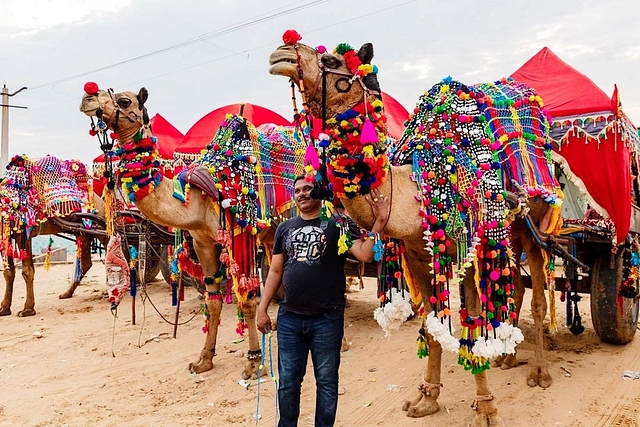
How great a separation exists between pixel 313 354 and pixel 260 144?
9.81 feet

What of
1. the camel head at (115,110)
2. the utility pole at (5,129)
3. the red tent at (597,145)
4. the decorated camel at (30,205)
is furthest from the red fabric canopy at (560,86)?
the utility pole at (5,129)

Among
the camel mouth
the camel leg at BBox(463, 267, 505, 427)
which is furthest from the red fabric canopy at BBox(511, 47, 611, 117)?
the camel mouth

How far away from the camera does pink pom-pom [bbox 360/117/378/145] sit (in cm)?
273

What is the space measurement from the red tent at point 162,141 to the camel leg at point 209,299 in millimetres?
6405

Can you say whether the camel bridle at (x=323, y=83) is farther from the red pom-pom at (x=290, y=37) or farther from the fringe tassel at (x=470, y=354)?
the fringe tassel at (x=470, y=354)

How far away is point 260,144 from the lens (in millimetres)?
5590

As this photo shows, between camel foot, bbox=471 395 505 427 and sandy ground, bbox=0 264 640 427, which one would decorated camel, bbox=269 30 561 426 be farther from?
sandy ground, bbox=0 264 640 427

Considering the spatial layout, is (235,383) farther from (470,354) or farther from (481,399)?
(470,354)

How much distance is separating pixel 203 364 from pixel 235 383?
0.55 metres

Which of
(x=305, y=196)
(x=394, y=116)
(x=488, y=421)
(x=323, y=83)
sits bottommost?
(x=488, y=421)

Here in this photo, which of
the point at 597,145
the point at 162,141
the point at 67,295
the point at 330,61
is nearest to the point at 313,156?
the point at 330,61

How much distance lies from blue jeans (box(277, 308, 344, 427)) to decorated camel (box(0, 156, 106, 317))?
679 centimetres

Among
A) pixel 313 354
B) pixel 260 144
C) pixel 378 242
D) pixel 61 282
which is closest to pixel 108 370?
pixel 260 144

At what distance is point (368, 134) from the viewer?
2.73 meters
